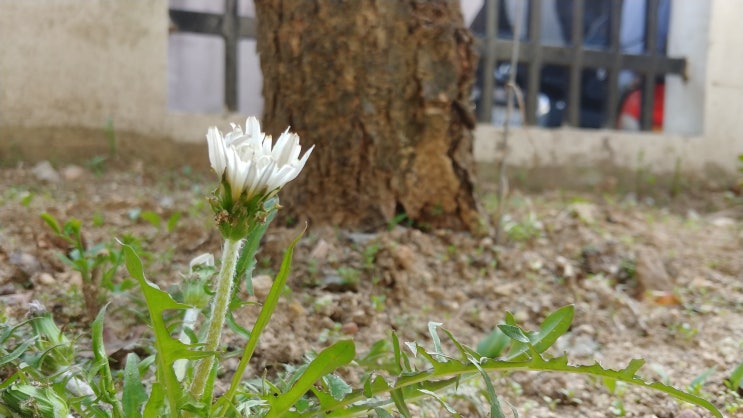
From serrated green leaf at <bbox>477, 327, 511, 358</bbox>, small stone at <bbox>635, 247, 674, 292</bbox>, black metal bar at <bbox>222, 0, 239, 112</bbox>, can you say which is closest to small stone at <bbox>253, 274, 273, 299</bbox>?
serrated green leaf at <bbox>477, 327, 511, 358</bbox>

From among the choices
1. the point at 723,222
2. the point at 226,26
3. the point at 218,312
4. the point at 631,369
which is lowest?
the point at 723,222

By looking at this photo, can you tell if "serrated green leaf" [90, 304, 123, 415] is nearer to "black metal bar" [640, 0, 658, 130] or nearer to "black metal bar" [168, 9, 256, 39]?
"black metal bar" [168, 9, 256, 39]

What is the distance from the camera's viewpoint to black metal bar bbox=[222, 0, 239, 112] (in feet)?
14.8

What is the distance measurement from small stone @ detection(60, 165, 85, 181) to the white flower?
10.0 feet

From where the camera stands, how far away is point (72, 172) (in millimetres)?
3936

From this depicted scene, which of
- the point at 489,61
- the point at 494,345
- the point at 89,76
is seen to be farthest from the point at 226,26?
the point at 494,345

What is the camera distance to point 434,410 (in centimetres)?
148

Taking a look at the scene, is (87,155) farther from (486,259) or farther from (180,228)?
(486,259)

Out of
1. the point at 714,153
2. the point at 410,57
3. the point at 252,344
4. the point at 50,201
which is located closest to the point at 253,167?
the point at 252,344

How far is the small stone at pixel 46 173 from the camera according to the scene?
12.5 ft

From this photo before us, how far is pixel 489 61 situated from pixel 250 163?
4078mm

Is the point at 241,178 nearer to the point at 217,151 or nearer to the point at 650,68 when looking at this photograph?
the point at 217,151

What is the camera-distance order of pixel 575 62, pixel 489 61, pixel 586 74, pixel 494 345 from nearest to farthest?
pixel 494 345
pixel 489 61
pixel 575 62
pixel 586 74

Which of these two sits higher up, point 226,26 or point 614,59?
point 226,26
